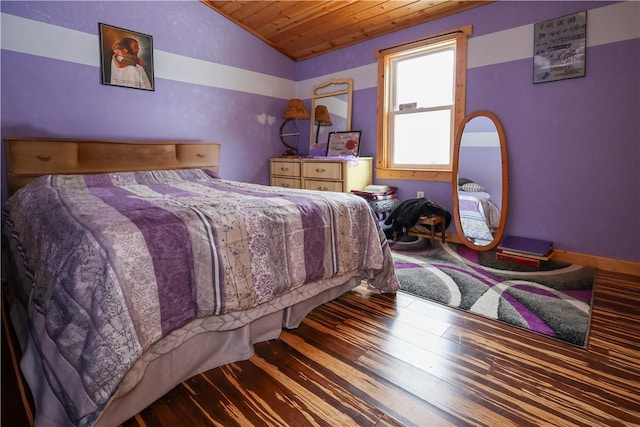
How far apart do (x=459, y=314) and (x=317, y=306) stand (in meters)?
0.83

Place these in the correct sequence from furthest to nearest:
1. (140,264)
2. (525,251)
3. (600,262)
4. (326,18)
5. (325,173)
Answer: (325,173), (326,18), (525,251), (600,262), (140,264)

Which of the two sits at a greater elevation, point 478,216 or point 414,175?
point 414,175

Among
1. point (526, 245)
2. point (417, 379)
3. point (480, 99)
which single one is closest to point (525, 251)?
point (526, 245)

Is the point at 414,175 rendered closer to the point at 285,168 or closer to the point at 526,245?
the point at 526,245

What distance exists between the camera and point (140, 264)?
3.83 feet

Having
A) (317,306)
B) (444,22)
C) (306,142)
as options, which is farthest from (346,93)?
(317,306)

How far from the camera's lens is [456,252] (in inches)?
128

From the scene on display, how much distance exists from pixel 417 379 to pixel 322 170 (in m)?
2.78

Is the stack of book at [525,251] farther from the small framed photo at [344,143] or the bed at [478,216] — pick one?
the small framed photo at [344,143]

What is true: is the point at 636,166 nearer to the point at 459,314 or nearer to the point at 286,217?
the point at 459,314

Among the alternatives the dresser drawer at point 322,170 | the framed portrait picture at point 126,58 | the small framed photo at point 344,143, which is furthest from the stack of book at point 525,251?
the framed portrait picture at point 126,58

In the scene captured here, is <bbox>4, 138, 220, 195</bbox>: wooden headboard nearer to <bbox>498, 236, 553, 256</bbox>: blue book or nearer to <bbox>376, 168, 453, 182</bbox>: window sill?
Result: <bbox>376, 168, 453, 182</bbox>: window sill

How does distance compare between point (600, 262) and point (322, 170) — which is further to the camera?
point (322, 170)

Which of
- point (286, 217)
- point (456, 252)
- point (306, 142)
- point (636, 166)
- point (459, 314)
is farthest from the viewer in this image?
point (306, 142)
